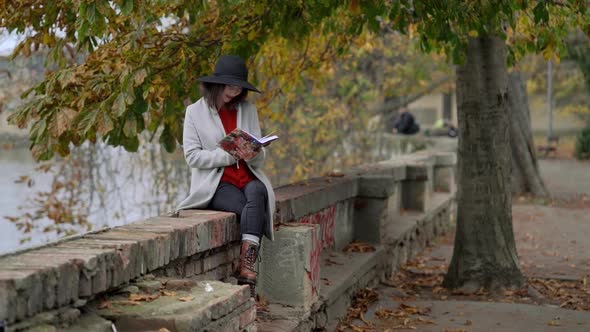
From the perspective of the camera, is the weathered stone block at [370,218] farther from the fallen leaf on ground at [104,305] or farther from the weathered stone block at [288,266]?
the fallen leaf on ground at [104,305]

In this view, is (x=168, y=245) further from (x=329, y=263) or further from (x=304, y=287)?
(x=329, y=263)

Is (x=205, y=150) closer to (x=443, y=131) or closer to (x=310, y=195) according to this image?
(x=310, y=195)

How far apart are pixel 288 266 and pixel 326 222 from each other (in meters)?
2.40

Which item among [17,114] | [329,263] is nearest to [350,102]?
[329,263]

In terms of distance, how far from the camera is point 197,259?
20.2 ft

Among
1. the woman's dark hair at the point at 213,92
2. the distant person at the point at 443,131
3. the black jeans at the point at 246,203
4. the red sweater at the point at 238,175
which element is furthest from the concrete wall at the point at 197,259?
the distant person at the point at 443,131

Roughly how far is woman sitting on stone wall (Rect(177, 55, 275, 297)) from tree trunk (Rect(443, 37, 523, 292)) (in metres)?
4.01

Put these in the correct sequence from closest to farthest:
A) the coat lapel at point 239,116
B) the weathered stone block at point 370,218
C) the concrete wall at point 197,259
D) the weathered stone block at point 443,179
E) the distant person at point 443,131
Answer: the concrete wall at point 197,259 → the coat lapel at point 239,116 → the weathered stone block at point 370,218 → the weathered stone block at point 443,179 → the distant person at point 443,131

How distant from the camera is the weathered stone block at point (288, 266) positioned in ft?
23.2

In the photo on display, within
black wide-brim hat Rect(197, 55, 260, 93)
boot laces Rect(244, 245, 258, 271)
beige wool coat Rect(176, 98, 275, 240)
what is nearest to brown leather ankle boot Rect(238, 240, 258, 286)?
boot laces Rect(244, 245, 258, 271)

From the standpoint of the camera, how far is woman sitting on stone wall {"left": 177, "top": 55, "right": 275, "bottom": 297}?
649cm

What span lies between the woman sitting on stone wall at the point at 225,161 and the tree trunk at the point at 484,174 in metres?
4.01

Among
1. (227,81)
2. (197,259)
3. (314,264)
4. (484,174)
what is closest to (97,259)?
(197,259)

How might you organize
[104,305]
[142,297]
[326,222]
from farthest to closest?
[326,222] < [142,297] < [104,305]
